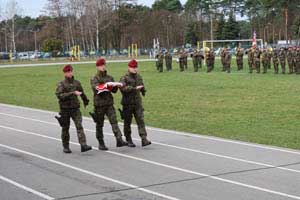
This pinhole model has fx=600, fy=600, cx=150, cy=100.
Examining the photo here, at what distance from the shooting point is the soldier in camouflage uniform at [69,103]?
11.6 meters

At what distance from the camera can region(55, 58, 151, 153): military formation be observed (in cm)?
1163

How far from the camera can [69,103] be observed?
38.2ft

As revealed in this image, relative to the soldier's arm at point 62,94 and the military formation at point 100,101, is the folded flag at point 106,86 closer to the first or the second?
the military formation at point 100,101

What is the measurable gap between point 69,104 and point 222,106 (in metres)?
9.68

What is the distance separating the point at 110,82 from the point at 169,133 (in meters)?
3.16

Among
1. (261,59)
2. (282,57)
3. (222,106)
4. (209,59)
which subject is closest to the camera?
(222,106)

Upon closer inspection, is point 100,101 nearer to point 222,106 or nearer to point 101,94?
point 101,94

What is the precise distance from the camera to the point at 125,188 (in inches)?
334

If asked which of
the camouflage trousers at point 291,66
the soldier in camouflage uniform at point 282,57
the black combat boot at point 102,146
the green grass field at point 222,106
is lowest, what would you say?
the green grass field at point 222,106

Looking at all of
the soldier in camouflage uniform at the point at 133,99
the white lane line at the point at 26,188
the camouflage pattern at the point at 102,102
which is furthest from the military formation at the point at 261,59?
the white lane line at the point at 26,188

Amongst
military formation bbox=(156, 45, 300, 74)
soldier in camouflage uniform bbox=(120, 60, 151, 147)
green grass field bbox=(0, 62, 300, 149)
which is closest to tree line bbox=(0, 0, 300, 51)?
military formation bbox=(156, 45, 300, 74)

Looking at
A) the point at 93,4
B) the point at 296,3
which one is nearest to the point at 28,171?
the point at 296,3

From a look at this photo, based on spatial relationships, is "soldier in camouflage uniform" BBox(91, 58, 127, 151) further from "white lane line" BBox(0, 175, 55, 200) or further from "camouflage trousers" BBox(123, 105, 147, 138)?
"white lane line" BBox(0, 175, 55, 200)

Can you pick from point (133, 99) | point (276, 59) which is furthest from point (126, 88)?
point (276, 59)
